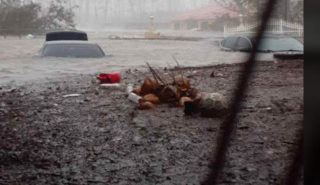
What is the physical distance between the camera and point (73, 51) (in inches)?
401

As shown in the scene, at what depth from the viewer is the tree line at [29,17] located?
60.2ft

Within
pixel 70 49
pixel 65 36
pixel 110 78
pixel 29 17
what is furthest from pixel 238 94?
pixel 29 17

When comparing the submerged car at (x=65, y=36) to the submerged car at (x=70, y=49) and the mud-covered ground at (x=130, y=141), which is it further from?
the mud-covered ground at (x=130, y=141)

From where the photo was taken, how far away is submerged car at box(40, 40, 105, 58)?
9.87 m

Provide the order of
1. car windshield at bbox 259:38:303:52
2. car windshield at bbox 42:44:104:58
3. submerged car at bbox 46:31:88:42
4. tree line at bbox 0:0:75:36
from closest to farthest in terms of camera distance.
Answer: car windshield at bbox 259:38:303:52, car windshield at bbox 42:44:104:58, submerged car at bbox 46:31:88:42, tree line at bbox 0:0:75:36

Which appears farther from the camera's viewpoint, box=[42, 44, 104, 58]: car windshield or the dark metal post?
box=[42, 44, 104, 58]: car windshield

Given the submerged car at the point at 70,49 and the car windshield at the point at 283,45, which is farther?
the submerged car at the point at 70,49

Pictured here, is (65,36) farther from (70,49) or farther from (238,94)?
(238,94)

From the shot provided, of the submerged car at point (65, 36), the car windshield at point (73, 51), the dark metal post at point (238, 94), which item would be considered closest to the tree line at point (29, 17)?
the submerged car at point (65, 36)

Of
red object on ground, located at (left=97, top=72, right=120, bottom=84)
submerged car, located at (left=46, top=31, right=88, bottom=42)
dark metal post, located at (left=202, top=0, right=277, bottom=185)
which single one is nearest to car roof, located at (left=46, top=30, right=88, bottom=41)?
submerged car, located at (left=46, top=31, right=88, bottom=42)

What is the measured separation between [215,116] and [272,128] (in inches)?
23.5

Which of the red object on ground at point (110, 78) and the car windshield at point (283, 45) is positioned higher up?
the car windshield at point (283, 45)

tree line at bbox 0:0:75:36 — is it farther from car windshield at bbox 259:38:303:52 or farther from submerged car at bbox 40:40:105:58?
car windshield at bbox 259:38:303:52

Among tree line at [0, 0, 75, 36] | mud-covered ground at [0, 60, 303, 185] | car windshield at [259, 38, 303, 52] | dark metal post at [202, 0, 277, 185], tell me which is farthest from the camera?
tree line at [0, 0, 75, 36]
